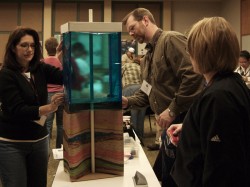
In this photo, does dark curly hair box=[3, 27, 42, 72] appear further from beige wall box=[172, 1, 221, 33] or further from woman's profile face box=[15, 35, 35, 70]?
beige wall box=[172, 1, 221, 33]

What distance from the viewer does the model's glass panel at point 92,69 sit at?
145 centimetres

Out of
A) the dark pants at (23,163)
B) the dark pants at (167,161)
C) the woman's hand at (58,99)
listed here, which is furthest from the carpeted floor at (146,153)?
the woman's hand at (58,99)

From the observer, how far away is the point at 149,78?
213 centimetres

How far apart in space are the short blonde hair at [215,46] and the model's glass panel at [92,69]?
476mm

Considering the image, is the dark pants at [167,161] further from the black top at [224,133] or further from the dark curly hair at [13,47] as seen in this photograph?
the dark curly hair at [13,47]

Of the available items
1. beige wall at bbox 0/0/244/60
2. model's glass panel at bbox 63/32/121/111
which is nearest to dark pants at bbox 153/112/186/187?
model's glass panel at bbox 63/32/121/111

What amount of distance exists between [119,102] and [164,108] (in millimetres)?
557

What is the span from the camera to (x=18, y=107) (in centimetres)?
172

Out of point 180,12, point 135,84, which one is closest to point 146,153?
point 135,84


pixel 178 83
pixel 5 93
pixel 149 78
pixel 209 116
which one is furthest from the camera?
pixel 149 78

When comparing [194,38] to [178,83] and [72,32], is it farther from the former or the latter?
[178,83]

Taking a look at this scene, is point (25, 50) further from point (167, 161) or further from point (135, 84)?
point (135, 84)

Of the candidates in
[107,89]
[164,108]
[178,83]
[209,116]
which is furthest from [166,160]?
[209,116]

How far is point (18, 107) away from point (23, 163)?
311 mm
